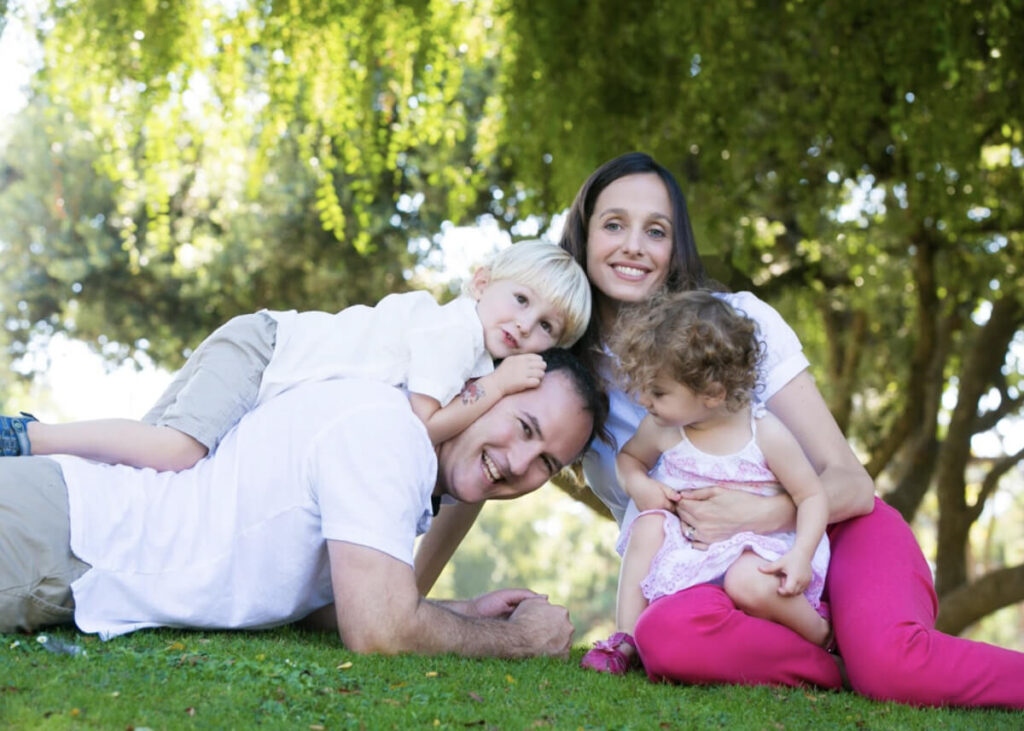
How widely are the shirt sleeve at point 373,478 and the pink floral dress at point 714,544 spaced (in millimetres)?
818

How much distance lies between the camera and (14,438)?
145 inches

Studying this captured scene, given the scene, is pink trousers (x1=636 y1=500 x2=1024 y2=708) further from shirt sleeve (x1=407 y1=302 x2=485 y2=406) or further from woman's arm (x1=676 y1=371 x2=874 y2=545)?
shirt sleeve (x1=407 y1=302 x2=485 y2=406)

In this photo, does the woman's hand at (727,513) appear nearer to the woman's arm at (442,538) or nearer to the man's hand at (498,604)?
the man's hand at (498,604)

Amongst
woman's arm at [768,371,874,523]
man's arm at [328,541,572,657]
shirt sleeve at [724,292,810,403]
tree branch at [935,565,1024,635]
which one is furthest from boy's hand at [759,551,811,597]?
tree branch at [935,565,1024,635]

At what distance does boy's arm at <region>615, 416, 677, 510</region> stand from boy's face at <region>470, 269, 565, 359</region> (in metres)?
0.48

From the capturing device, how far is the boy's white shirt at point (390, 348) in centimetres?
376

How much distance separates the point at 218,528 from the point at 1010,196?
6865 millimetres

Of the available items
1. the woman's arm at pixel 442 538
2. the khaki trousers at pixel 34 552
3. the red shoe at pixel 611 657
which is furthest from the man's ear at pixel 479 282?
the khaki trousers at pixel 34 552

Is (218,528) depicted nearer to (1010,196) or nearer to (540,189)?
(540,189)

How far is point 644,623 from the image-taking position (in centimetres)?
339

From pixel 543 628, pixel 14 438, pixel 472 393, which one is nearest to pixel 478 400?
pixel 472 393

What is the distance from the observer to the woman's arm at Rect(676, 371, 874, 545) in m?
3.54

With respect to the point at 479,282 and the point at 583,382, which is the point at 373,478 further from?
the point at 479,282

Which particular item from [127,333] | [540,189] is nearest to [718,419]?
[540,189]
